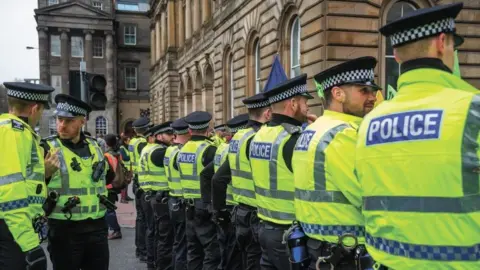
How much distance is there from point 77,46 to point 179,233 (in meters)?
50.9

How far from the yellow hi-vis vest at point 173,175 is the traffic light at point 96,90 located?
2.29 metres

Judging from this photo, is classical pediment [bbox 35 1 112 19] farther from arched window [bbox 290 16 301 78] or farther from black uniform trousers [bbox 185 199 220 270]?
black uniform trousers [bbox 185 199 220 270]

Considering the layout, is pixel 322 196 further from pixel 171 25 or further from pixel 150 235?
pixel 171 25

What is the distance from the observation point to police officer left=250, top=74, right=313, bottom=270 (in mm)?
3723

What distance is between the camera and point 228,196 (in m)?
5.46

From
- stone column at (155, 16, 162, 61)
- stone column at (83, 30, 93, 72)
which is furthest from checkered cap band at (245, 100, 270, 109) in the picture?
stone column at (83, 30, 93, 72)

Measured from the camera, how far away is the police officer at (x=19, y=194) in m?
→ 3.22

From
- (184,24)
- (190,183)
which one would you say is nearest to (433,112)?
(190,183)

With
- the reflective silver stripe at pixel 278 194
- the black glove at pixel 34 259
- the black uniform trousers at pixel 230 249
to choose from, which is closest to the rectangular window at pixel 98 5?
the black uniform trousers at pixel 230 249

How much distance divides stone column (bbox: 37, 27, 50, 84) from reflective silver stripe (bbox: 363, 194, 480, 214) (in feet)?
175

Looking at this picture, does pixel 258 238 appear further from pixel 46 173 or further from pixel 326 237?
pixel 46 173

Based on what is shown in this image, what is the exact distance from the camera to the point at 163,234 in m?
6.89

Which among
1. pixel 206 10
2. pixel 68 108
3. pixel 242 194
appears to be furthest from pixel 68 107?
pixel 206 10

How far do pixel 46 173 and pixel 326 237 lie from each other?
256 cm
